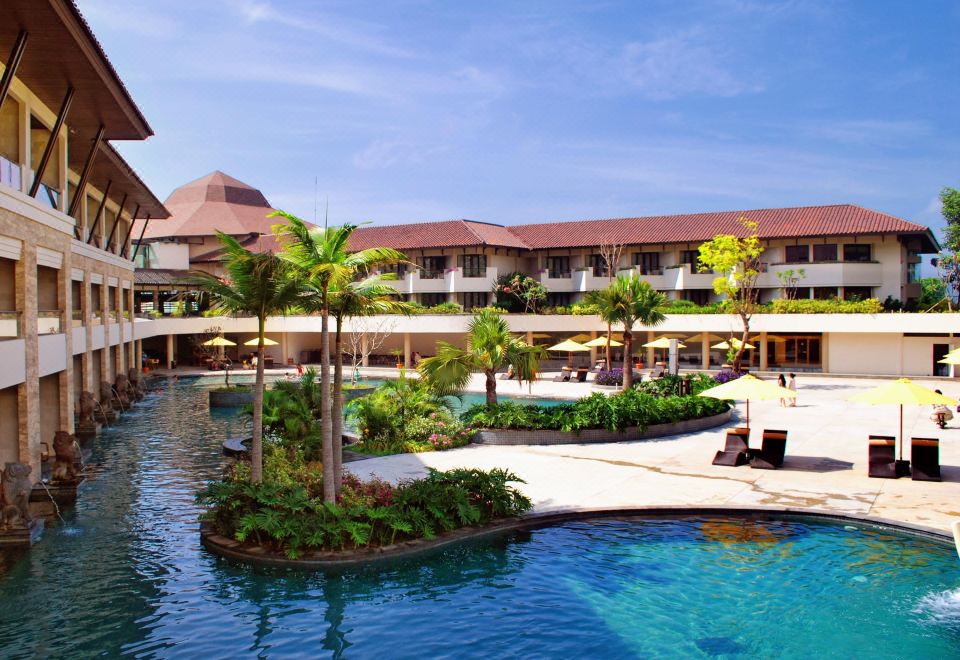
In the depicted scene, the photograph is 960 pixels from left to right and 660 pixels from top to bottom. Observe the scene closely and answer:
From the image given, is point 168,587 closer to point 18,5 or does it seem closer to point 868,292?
point 18,5

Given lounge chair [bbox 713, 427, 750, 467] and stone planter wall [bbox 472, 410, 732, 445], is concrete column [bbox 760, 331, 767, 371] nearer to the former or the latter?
stone planter wall [bbox 472, 410, 732, 445]

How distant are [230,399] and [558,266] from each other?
33566 millimetres

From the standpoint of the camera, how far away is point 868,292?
2008 inches

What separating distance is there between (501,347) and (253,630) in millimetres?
13604

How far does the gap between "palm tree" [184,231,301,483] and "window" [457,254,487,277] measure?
145 feet

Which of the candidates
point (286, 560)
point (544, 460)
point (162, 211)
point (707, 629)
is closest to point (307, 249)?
point (286, 560)

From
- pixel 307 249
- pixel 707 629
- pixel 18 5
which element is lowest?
pixel 707 629

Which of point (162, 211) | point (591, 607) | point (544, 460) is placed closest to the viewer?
point (591, 607)

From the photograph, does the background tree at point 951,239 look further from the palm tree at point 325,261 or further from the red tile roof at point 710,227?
the palm tree at point 325,261

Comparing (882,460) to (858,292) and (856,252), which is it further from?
(856,252)

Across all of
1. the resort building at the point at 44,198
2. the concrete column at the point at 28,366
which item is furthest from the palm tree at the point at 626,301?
the concrete column at the point at 28,366

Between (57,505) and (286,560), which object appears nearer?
(286,560)

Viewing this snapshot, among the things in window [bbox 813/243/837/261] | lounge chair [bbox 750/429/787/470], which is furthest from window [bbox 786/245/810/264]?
lounge chair [bbox 750/429/787/470]

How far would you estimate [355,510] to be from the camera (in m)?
13.2
